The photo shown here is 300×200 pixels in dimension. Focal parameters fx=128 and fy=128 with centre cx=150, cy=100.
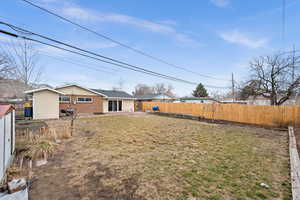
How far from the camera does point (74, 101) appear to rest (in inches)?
597

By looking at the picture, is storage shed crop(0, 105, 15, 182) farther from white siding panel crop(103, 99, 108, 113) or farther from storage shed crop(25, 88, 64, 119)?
white siding panel crop(103, 99, 108, 113)

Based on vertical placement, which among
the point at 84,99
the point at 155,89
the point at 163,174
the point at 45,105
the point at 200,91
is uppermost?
the point at 155,89

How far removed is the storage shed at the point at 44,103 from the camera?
11508 mm

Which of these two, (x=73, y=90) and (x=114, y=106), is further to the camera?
(x=114, y=106)

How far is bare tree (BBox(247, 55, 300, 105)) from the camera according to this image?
1134 cm

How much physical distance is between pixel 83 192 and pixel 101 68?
688 inches

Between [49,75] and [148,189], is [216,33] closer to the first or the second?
[148,189]

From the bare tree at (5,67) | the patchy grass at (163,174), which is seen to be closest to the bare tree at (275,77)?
the patchy grass at (163,174)

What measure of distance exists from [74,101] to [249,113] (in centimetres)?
1764

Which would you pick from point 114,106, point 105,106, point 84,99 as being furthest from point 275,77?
point 84,99

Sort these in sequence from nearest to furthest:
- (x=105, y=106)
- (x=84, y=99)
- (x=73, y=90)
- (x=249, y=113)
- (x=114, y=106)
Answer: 1. (x=249, y=113)
2. (x=73, y=90)
3. (x=84, y=99)
4. (x=105, y=106)
5. (x=114, y=106)

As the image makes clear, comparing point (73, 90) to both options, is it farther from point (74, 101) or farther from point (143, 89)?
point (143, 89)

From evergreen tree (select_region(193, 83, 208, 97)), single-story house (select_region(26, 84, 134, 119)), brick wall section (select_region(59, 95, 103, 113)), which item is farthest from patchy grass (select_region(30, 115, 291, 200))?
evergreen tree (select_region(193, 83, 208, 97))

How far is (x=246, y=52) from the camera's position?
1402 cm
